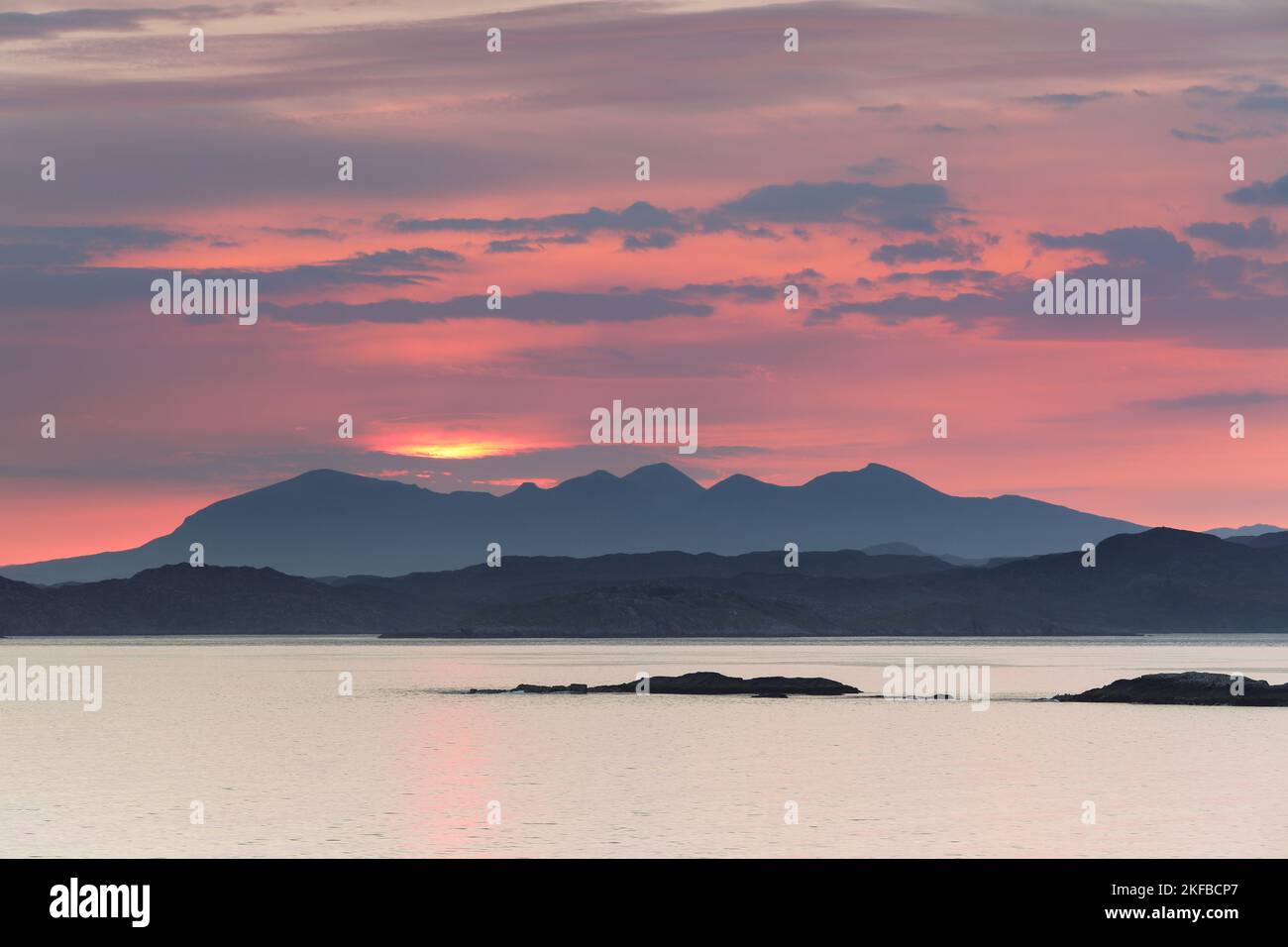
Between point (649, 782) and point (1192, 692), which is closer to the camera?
point (649, 782)

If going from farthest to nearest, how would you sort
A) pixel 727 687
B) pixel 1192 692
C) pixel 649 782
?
pixel 727 687 < pixel 1192 692 < pixel 649 782

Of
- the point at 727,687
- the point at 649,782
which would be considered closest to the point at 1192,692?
the point at 727,687

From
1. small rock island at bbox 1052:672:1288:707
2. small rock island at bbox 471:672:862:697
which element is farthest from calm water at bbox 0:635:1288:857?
small rock island at bbox 471:672:862:697

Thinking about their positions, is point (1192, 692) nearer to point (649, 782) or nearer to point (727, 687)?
point (727, 687)

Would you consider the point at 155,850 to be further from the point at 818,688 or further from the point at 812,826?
the point at 818,688

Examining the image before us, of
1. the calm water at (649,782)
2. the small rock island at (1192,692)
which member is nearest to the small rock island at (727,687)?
the calm water at (649,782)

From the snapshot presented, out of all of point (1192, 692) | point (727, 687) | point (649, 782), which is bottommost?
point (649, 782)
